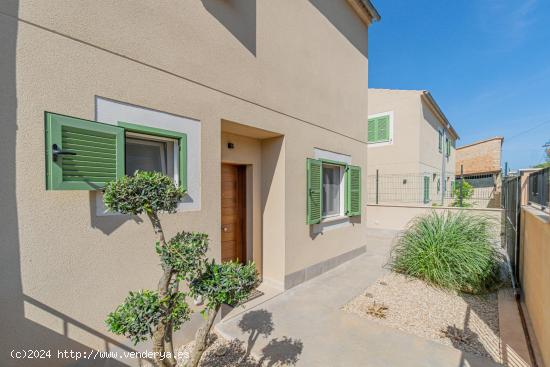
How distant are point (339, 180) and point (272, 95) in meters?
3.40

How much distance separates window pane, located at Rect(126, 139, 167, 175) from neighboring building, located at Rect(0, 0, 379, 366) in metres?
0.02

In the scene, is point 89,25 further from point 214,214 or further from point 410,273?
point 410,273

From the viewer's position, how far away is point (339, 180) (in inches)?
269

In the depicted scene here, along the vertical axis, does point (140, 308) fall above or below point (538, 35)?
below

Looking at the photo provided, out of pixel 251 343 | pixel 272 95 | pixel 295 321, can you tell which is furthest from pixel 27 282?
pixel 272 95

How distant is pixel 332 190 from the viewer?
21.7 feet

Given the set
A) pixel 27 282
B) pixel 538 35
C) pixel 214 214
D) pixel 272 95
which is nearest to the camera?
pixel 27 282

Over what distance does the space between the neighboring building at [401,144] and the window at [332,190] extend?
6.62m

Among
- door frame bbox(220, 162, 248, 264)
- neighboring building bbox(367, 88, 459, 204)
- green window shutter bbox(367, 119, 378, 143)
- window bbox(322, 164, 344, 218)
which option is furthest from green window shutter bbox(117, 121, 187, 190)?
green window shutter bbox(367, 119, 378, 143)

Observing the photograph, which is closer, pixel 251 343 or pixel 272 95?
pixel 251 343

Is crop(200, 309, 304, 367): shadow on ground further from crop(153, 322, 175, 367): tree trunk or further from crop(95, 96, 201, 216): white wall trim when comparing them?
crop(95, 96, 201, 216): white wall trim

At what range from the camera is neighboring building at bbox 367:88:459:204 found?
1260 cm

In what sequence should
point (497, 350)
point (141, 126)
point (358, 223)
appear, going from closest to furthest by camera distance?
point (141, 126) → point (497, 350) → point (358, 223)

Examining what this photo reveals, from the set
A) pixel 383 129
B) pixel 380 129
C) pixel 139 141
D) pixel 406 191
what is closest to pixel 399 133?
pixel 383 129
